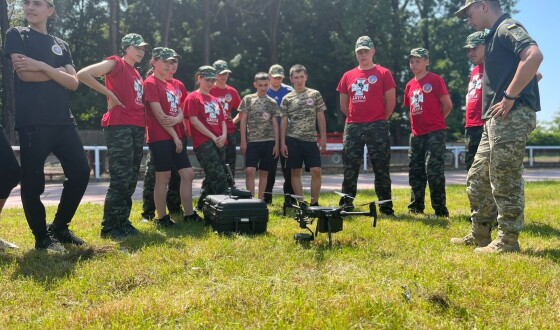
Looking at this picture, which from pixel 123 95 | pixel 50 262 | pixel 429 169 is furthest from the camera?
pixel 429 169

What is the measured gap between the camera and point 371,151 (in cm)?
645

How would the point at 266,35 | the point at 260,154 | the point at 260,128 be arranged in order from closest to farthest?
the point at 260,128
the point at 260,154
the point at 266,35

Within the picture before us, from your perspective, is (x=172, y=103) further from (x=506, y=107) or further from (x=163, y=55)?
(x=506, y=107)

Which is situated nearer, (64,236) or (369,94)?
(64,236)

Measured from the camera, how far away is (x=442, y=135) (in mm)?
6391

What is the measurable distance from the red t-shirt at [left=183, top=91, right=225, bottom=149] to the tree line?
74.1ft

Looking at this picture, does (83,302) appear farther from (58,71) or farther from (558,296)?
(558,296)

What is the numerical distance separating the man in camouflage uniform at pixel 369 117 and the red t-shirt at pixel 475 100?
0.89 metres

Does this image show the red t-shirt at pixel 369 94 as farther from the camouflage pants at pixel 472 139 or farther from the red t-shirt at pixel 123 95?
the red t-shirt at pixel 123 95

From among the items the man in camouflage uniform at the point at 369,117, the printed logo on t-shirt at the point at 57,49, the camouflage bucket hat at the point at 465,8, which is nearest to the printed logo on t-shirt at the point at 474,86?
the man in camouflage uniform at the point at 369,117

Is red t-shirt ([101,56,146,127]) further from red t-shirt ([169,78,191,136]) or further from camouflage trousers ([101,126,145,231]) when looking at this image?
red t-shirt ([169,78,191,136])

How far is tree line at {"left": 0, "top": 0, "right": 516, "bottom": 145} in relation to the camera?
30344 mm

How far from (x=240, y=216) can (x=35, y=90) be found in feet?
6.70

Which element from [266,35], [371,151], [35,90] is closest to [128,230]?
[35,90]
